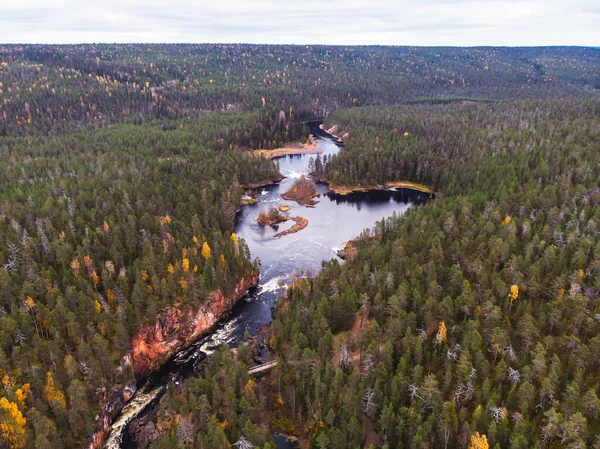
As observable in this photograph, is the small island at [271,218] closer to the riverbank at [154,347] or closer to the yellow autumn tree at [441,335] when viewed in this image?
the riverbank at [154,347]

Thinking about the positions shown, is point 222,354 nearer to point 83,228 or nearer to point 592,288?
point 83,228

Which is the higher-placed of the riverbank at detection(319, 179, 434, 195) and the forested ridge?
the forested ridge

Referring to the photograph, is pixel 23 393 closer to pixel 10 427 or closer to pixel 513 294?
pixel 10 427

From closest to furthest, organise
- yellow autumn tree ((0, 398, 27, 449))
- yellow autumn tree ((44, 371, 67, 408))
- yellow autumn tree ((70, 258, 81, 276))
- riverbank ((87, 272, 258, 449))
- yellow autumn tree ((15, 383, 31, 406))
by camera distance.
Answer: yellow autumn tree ((0, 398, 27, 449))
yellow autumn tree ((15, 383, 31, 406))
yellow autumn tree ((44, 371, 67, 408))
riverbank ((87, 272, 258, 449))
yellow autumn tree ((70, 258, 81, 276))

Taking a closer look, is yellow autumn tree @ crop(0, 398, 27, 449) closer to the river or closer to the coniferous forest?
the coniferous forest

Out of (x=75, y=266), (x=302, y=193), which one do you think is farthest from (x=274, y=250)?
(x=75, y=266)

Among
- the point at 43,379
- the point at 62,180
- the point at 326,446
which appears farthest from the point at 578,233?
the point at 62,180

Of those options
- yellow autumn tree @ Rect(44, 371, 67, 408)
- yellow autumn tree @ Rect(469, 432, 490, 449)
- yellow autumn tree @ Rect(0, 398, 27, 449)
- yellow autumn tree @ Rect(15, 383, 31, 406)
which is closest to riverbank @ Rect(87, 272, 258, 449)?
yellow autumn tree @ Rect(44, 371, 67, 408)

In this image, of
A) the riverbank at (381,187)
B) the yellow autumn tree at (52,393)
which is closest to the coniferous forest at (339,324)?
the yellow autumn tree at (52,393)
